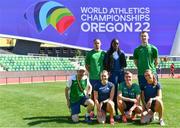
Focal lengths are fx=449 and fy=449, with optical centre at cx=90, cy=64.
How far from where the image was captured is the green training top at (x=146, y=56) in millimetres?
10227

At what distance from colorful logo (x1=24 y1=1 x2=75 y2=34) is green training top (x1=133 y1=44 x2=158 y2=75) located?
32.1 metres

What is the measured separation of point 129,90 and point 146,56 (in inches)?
34.8

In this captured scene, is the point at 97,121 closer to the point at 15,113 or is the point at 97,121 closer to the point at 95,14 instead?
the point at 15,113

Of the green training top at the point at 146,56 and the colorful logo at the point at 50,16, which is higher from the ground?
the colorful logo at the point at 50,16

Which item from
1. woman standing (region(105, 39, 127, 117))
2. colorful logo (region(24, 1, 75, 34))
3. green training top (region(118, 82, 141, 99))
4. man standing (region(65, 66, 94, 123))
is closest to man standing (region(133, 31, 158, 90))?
green training top (region(118, 82, 141, 99))

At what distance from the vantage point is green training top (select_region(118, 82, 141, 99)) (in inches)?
394

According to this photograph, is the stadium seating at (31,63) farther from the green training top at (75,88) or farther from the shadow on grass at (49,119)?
the green training top at (75,88)

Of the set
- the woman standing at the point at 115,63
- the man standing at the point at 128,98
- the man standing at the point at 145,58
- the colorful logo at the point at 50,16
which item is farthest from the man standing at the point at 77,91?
the colorful logo at the point at 50,16

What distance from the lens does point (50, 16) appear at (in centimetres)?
4181

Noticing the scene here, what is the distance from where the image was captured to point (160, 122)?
9.70 metres

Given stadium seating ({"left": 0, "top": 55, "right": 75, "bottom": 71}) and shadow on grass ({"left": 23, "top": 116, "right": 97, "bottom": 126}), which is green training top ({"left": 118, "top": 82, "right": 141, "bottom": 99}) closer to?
shadow on grass ({"left": 23, "top": 116, "right": 97, "bottom": 126})

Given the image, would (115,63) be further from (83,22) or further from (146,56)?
(83,22)

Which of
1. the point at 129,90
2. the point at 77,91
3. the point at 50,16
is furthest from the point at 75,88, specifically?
the point at 50,16

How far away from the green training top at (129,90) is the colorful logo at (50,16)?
32340 mm
